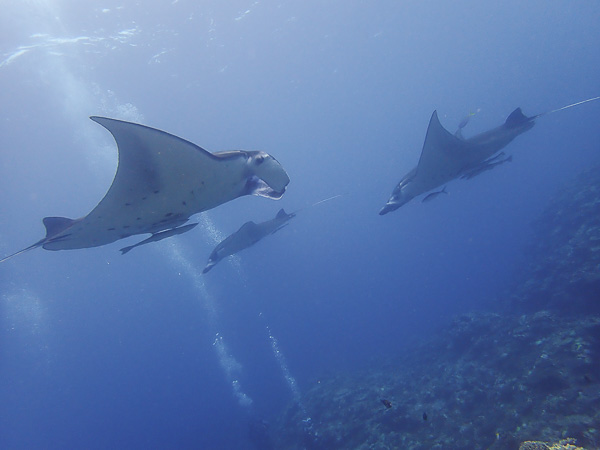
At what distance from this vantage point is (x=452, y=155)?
6.89 m

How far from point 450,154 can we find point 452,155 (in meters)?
0.09

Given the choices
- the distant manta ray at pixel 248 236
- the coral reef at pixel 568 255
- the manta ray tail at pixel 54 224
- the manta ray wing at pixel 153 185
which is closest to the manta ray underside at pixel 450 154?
the distant manta ray at pixel 248 236

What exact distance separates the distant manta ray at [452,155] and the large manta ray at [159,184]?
4216 mm

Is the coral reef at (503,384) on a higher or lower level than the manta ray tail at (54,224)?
lower

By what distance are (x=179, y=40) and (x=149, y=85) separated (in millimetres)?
4968

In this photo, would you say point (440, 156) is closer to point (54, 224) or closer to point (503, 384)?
point (54, 224)

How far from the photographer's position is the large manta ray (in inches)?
109

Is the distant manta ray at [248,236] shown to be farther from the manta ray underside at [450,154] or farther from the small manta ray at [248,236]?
the manta ray underside at [450,154]

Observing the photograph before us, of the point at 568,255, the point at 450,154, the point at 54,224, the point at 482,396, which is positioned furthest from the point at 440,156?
the point at 568,255

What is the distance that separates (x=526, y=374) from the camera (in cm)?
894

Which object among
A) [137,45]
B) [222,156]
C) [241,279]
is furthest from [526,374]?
[241,279]

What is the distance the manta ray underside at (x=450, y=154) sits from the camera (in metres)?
6.54

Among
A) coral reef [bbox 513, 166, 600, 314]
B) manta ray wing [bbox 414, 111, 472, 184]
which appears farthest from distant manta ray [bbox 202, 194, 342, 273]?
coral reef [bbox 513, 166, 600, 314]

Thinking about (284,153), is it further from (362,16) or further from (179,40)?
(179,40)
